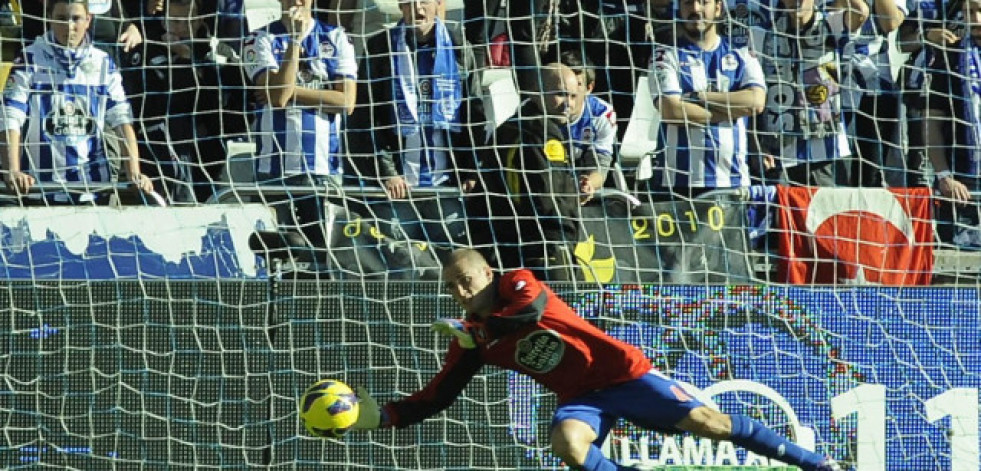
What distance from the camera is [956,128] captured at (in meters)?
7.67

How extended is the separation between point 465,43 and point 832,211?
78.7 inches

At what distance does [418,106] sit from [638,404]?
7.01 ft

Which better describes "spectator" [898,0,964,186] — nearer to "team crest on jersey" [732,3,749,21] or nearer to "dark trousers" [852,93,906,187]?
"dark trousers" [852,93,906,187]

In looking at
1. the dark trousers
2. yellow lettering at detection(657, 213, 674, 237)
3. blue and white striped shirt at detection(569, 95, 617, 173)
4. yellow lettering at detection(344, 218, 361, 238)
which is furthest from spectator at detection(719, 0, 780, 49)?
yellow lettering at detection(344, 218, 361, 238)

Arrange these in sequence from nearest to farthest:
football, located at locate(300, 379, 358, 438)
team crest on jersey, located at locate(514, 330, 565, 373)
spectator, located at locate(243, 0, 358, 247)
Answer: team crest on jersey, located at locate(514, 330, 565, 373), football, located at locate(300, 379, 358, 438), spectator, located at locate(243, 0, 358, 247)

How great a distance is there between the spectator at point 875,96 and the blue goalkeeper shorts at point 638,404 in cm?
227

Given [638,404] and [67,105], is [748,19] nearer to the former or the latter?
[638,404]

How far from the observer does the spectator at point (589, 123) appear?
289 inches

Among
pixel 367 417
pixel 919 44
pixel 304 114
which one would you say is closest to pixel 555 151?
pixel 304 114

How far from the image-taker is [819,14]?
789 cm

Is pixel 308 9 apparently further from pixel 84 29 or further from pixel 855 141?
pixel 855 141

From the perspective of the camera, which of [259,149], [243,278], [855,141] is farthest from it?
[855,141]

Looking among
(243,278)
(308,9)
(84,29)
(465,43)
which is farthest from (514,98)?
(84,29)

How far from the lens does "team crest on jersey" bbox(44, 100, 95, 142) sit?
24.2 ft
